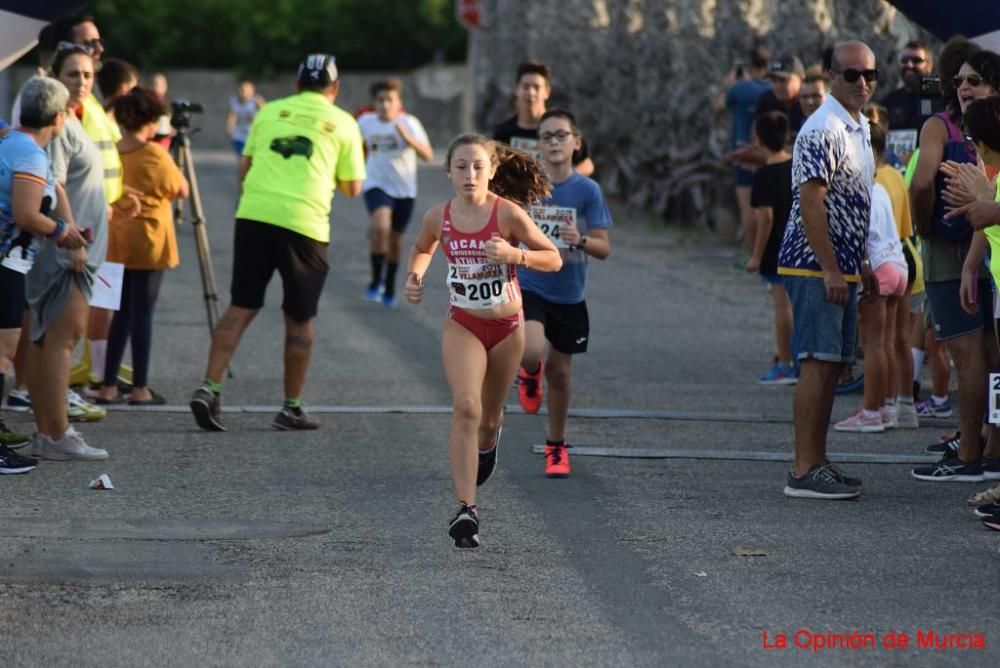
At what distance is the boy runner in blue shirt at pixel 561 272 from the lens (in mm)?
8656

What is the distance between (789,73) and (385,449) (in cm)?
685

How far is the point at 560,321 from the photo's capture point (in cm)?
875

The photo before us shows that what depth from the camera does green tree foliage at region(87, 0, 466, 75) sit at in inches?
2338

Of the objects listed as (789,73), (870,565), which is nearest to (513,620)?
(870,565)

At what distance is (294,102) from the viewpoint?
32.6 feet

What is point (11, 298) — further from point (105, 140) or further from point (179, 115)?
point (179, 115)

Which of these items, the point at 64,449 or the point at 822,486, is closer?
the point at 822,486

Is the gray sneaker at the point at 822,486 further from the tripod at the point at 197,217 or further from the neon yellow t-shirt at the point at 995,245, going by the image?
the tripod at the point at 197,217

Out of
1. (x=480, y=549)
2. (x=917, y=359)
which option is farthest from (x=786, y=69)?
(x=480, y=549)

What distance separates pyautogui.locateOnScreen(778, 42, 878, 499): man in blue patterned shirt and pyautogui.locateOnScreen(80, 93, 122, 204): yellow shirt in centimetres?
373

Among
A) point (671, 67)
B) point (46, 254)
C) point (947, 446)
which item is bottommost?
point (947, 446)

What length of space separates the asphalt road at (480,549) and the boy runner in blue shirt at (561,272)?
0.49m

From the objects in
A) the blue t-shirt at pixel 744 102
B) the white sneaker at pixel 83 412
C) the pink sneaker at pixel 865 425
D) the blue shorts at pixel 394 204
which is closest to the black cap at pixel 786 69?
the blue t-shirt at pixel 744 102

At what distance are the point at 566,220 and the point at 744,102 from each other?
10863 mm
